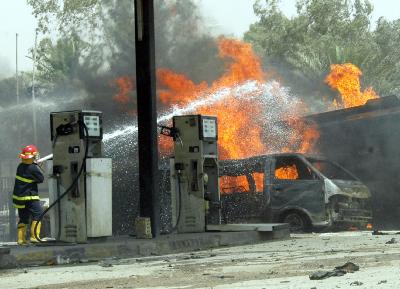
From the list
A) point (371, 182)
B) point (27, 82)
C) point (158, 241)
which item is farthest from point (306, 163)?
point (27, 82)

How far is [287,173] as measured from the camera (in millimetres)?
15789

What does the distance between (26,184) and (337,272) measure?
6.95 m

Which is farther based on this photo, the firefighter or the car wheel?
the car wheel

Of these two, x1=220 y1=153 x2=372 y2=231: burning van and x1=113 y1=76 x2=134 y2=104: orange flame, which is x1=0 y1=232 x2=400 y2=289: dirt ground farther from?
x1=113 y1=76 x2=134 y2=104: orange flame

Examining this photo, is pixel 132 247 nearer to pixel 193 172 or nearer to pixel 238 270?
pixel 193 172

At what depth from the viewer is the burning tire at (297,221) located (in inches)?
599

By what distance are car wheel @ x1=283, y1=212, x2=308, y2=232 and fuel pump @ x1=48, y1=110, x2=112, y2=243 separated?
4661mm

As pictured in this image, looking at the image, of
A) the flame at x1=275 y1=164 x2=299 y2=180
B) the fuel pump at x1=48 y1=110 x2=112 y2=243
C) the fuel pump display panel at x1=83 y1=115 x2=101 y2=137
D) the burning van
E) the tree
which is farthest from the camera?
the tree

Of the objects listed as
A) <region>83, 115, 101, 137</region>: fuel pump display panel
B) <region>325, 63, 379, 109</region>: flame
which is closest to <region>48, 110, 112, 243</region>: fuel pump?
<region>83, 115, 101, 137</region>: fuel pump display panel

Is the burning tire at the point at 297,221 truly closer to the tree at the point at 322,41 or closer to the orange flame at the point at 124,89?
the orange flame at the point at 124,89


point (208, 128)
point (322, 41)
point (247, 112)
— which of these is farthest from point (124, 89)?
point (322, 41)

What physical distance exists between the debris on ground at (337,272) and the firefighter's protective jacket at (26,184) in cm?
660

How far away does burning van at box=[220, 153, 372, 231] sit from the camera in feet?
49.4

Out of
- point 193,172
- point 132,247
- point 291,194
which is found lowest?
point 132,247
